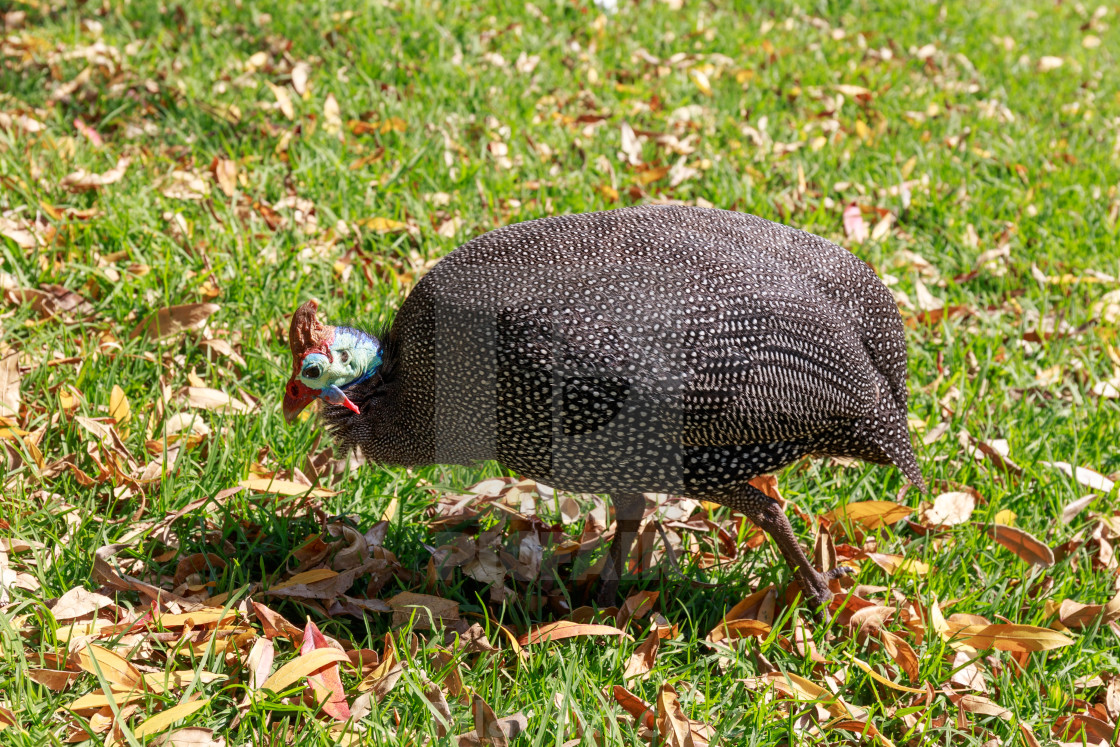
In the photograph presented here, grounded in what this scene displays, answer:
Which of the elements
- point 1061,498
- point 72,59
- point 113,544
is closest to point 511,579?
point 113,544

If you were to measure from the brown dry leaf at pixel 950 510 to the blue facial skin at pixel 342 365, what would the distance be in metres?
1.85

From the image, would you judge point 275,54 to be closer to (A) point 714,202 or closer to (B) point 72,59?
(B) point 72,59

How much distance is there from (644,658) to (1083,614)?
1.33 m

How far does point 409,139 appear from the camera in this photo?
15.3 feet

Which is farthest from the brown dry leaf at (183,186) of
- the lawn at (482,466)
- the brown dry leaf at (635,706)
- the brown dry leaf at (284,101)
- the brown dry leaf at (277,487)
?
the brown dry leaf at (635,706)

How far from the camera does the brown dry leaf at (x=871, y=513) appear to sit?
10.3 ft

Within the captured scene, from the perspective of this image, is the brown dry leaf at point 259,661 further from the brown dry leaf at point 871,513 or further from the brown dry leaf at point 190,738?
the brown dry leaf at point 871,513

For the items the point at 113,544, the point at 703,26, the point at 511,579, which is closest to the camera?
the point at 113,544

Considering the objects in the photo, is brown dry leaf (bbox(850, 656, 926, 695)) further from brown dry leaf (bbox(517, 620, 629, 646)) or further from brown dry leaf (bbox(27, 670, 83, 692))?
brown dry leaf (bbox(27, 670, 83, 692))

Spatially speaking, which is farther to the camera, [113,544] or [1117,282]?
[1117,282]

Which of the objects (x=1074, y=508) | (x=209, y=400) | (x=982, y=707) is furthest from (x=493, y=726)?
(x=1074, y=508)

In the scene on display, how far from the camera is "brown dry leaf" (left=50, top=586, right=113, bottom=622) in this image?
8.02ft

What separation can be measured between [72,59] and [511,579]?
3573mm

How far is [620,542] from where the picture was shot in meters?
2.95
